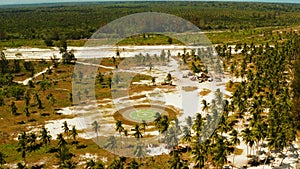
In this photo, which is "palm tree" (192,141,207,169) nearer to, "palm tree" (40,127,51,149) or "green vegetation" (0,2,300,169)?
"green vegetation" (0,2,300,169)

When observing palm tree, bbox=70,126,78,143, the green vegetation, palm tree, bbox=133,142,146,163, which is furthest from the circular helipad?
palm tree, bbox=133,142,146,163

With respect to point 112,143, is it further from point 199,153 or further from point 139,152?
point 199,153

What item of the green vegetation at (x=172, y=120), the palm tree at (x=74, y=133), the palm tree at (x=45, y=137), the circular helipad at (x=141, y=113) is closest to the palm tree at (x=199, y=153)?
the green vegetation at (x=172, y=120)

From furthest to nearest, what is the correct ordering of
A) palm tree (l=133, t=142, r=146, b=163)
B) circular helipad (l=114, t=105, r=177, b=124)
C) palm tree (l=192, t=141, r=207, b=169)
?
1. circular helipad (l=114, t=105, r=177, b=124)
2. palm tree (l=133, t=142, r=146, b=163)
3. palm tree (l=192, t=141, r=207, b=169)

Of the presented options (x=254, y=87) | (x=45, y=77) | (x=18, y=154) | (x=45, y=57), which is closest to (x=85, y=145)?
(x=18, y=154)

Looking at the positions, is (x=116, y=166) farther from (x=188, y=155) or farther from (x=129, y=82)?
(x=129, y=82)

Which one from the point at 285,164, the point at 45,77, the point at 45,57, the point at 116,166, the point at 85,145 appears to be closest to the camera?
the point at 116,166

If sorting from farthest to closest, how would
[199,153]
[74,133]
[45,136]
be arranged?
[74,133], [45,136], [199,153]

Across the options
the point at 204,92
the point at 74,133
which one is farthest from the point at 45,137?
the point at 204,92
